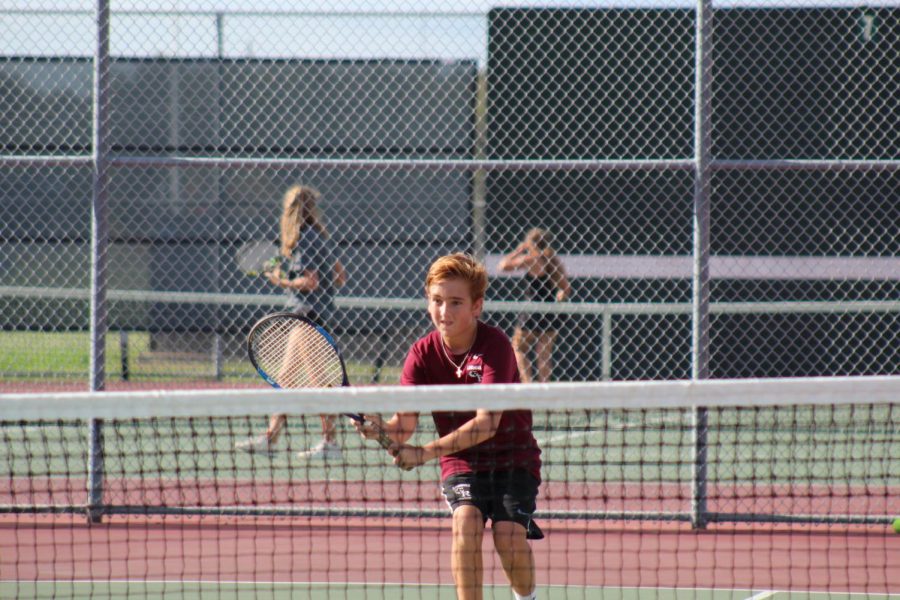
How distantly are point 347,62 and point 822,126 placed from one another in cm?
395

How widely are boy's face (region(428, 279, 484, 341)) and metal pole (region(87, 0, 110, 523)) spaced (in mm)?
2303

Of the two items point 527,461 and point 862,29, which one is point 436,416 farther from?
point 862,29

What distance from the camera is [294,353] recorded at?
3.82 m

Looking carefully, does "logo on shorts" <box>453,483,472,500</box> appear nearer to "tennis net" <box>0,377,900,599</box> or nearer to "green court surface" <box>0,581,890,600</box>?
"tennis net" <box>0,377,900,599</box>

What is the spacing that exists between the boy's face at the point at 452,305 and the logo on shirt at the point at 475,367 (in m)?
0.10

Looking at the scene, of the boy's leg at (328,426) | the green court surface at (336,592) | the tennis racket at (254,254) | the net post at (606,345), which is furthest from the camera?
the net post at (606,345)

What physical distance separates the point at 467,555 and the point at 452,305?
29.9 inches

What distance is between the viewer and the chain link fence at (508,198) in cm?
854

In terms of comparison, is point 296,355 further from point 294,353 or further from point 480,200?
point 480,200

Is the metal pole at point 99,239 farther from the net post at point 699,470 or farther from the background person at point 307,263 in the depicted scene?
the net post at point 699,470

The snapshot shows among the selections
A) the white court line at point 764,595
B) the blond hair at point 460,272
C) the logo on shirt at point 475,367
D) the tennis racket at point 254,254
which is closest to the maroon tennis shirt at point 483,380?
the logo on shirt at point 475,367

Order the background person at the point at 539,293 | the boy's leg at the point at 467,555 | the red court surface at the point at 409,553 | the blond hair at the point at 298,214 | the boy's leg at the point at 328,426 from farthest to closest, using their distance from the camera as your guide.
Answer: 1. the background person at the point at 539,293
2. the blond hair at the point at 298,214
3. the boy's leg at the point at 328,426
4. the red court surface at the point at 409,553
5. the boy's leg at the point at 467,555

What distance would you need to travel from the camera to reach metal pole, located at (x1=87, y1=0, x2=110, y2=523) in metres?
5.23

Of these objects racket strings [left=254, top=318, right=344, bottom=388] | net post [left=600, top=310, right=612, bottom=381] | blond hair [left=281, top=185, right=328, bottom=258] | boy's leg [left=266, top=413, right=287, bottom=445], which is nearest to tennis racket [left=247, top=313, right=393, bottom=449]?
racket strings [left=254, top=318, right=344, bottom=388]
